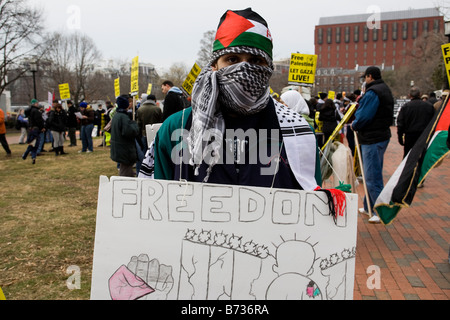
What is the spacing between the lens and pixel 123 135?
7.36 m

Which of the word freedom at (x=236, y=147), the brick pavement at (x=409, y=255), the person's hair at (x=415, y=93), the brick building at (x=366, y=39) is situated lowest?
the brick pavement at (x=409, y=255)

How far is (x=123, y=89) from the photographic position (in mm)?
46500

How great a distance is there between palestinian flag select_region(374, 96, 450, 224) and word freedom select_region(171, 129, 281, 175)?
2917 millimetres

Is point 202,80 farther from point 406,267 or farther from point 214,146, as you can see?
point 406,267

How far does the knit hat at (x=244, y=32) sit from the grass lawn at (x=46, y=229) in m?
2.86

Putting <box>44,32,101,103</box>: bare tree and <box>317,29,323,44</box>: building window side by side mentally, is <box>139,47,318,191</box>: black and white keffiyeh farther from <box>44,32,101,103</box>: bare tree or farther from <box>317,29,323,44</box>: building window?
<box>317,29,323,44</box>: building window

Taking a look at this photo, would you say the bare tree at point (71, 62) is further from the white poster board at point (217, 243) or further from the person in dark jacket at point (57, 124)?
the white poster board at point (217, 243)

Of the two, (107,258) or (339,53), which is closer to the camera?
(107,258)

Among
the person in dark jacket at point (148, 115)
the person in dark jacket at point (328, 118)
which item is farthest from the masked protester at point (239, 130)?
the person in dark jacket at point (328, 118)

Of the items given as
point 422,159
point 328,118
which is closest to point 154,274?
point 422,159

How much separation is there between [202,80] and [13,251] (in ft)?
13.9

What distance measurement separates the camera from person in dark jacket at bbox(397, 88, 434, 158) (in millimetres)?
8109

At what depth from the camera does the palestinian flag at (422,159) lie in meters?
4.08
